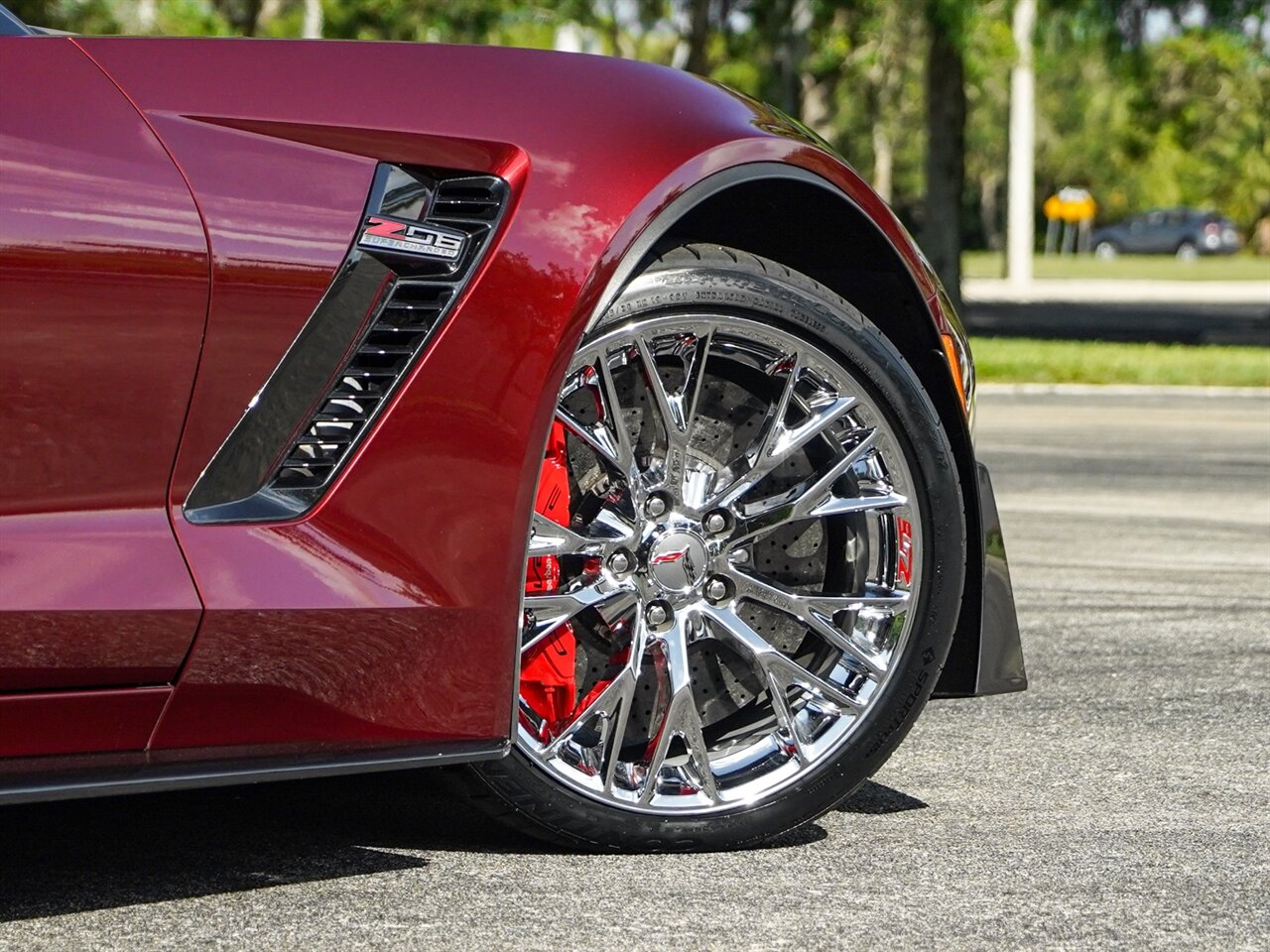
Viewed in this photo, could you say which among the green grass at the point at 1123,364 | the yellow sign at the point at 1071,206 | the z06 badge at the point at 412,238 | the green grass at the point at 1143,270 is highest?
the z06 badge at the point at 412,238

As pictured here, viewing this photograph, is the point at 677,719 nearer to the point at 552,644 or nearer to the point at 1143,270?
the point at 552,644

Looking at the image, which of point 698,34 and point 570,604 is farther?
point 698,34

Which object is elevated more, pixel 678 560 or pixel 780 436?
pixel 780 436

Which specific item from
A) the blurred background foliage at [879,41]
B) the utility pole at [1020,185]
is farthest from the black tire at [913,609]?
the utility pole at [1020,185]

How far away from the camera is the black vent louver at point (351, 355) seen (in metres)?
2.65

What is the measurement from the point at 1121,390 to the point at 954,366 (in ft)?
39.0

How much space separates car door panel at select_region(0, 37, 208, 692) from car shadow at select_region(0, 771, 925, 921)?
0.52m

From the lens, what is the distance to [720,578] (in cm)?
312

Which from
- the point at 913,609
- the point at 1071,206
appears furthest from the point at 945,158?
the point at 1071,206

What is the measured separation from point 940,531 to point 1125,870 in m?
0.60

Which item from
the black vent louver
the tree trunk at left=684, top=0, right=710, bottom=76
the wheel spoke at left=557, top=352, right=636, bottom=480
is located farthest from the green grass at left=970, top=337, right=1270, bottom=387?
the black vent louver

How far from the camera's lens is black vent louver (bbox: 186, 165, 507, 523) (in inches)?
104

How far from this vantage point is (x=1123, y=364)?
16.3 meters

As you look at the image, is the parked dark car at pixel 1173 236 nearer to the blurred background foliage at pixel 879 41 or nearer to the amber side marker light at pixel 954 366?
the blurred background foliage at pixel 879 41
